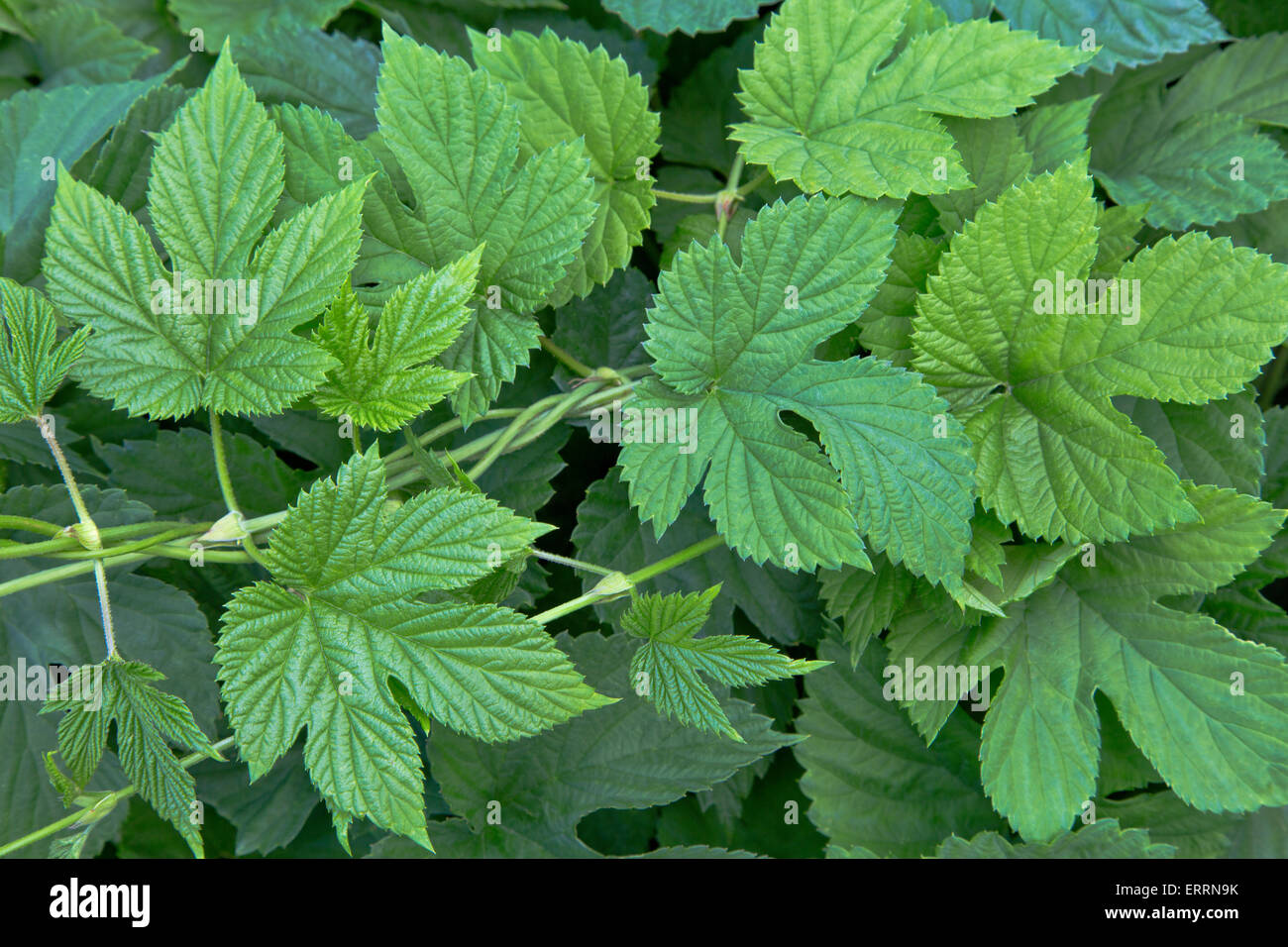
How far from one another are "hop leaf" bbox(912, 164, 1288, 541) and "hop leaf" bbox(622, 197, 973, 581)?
3.5 inches

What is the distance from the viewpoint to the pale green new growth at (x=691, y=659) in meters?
0.94

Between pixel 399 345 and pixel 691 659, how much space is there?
0.43 m

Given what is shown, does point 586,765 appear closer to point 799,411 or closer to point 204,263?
point 799,411

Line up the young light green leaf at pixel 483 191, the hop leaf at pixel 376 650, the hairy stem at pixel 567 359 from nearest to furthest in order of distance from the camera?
the hop leaf at pixel 376 650
the young light green leaf at pixel 483 191
the hairy stem at pixel 567 359

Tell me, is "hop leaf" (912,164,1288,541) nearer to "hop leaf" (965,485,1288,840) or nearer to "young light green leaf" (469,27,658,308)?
"hop leaf" (965,485,1288,840)

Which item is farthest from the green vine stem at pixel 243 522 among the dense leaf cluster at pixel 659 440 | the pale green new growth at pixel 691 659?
the pale green new growth at pixel 691 659

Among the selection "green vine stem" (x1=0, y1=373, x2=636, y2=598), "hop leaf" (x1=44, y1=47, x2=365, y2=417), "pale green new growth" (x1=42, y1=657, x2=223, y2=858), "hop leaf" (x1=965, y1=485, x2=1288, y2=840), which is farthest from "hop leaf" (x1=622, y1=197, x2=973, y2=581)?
"pale green new growth" (x1=42, y1=657, x2=223, y2=858)

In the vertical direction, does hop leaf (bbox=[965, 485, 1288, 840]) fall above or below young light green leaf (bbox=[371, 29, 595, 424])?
below

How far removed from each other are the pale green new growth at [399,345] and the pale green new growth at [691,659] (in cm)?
30

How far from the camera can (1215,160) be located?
1.20m

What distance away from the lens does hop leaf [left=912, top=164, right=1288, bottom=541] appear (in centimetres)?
96

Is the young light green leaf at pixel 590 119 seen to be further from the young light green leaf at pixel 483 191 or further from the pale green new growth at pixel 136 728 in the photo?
the pale green new growth at pixel 136 728
